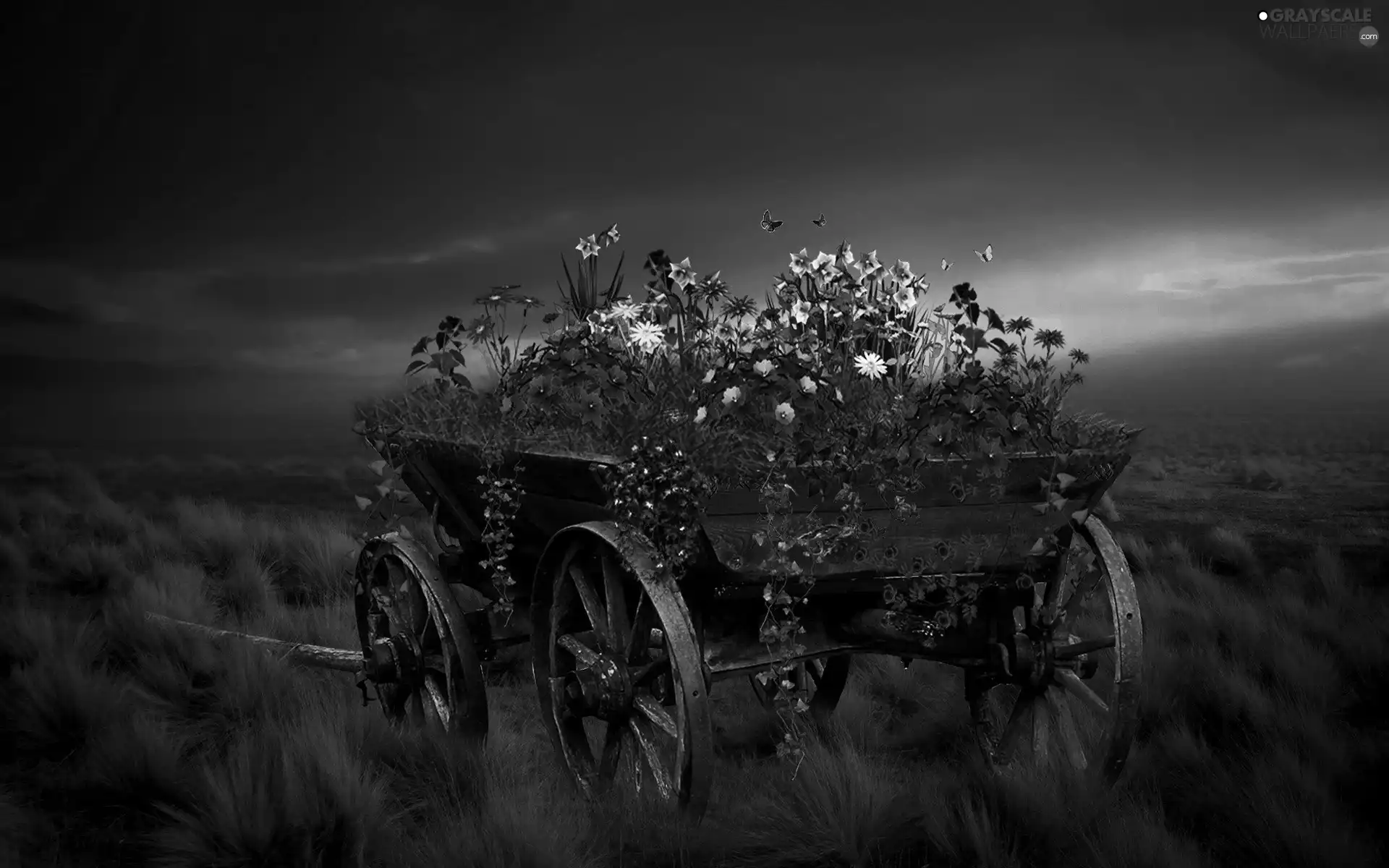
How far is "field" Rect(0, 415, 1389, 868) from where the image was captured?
9.10ft

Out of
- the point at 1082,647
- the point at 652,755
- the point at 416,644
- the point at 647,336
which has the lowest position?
the point at 652,755

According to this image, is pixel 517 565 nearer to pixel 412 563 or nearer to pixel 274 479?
pixel 412 563

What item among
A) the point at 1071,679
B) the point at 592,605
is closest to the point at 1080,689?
the point at 1071,679

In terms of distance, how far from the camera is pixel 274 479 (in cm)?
1359

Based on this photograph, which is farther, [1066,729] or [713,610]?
[1066,729]

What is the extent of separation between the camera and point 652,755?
2936 mm

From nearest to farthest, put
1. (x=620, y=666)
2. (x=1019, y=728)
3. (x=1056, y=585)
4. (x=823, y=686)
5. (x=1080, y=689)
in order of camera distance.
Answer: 1. (x=620, y=666)
2. (x=1080, y=689)
3. (x=1056, y=585)
4. (x=1019, y=728)
5. (x=823, y=686)

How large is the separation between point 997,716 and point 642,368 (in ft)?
6.99

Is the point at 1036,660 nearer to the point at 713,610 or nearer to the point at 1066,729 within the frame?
the point at 1066,729

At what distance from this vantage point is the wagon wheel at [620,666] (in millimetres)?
2586

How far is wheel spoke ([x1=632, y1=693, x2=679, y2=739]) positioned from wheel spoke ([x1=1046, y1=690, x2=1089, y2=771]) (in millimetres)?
1432

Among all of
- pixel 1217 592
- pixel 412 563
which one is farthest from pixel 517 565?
pixel 1217 592

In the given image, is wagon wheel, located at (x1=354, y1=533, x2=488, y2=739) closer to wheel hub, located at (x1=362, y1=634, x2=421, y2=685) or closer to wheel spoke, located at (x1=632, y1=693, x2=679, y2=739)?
wheel hub, located at (x1=362, y1=634, x2=421, y2=685)

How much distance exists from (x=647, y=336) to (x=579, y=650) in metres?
1.02
